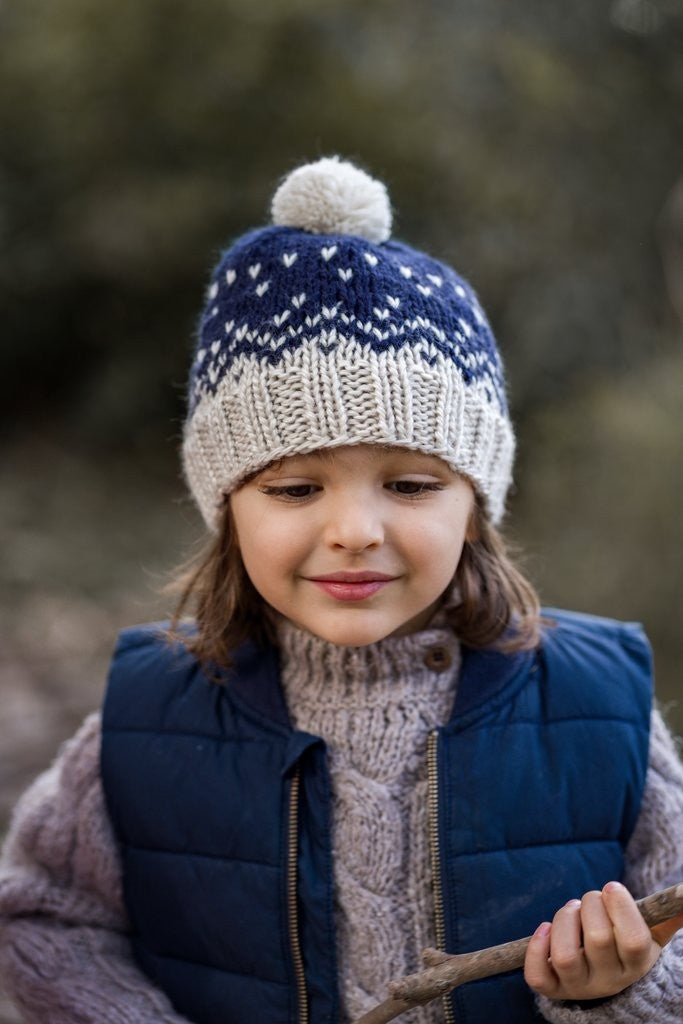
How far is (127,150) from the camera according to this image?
6.41 meters

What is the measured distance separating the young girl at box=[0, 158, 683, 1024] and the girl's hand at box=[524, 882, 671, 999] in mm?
110

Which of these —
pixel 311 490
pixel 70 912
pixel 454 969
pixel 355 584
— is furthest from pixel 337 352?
pixel 70 912

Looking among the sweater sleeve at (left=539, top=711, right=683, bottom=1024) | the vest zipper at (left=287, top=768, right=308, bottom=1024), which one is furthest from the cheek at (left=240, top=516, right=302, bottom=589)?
the sweater sleeve at (left=539, top=711, right=683, bottom=1024)

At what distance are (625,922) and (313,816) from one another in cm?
49

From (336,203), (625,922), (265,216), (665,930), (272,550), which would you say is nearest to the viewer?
(625,922)

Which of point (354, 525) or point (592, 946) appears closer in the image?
point (592, 946)

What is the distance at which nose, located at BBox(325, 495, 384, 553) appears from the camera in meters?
1.42

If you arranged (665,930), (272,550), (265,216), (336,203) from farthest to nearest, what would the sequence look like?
(265,216)
(336,203)
(272,550)
(665,930)

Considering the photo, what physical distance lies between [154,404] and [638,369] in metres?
3.17

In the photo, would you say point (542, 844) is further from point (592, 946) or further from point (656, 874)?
point (592, 946)

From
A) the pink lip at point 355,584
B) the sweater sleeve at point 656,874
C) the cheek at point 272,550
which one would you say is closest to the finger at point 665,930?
the sweater sleeve at point 656,874

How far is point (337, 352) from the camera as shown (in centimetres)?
148

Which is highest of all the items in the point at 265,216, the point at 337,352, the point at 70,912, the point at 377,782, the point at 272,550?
the point at 265,216

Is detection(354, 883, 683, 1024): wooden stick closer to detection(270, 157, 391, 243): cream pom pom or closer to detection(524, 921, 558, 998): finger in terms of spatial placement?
detection(524, 921, 558, 998): finger
